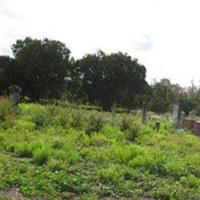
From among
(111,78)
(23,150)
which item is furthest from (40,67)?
(23,150)

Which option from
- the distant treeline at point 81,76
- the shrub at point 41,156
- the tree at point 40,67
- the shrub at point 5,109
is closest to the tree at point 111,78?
the distant treeline at point 81,76

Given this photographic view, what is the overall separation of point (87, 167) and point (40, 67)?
4064 cm

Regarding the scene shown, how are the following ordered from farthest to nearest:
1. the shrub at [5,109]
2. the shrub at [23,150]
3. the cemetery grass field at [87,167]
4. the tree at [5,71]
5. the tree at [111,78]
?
1. the tree at [111,78]
2. the tree at [5,71]
3. the shrub at [5,109]
4. the shrub at [23,150]
5. the cemetery grass field at [87,167]

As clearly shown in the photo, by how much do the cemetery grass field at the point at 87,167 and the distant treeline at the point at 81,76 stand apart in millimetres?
33928

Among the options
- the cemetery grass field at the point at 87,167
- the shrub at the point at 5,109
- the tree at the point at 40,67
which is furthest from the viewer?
the tree at the point at 40,67

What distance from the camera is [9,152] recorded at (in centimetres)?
1027

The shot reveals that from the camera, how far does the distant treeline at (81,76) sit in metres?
A: 48.6

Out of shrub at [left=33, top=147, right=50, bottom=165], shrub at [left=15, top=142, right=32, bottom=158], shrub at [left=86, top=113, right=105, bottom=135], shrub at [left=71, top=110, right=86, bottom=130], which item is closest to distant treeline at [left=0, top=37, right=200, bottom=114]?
shrub at [left=71, top=110, right=86, bottom=130]

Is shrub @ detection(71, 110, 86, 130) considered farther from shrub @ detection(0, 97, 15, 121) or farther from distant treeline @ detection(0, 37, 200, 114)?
distant treeline @ detection(0, 37, 200, 114)

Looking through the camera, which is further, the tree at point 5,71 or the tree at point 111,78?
the tree at point 111,78

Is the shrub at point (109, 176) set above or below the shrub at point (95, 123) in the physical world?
below

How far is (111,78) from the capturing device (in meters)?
53.3

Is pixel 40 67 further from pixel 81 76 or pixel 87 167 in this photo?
pixel 87 167

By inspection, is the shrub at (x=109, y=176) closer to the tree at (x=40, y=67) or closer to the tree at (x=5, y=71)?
the tree at (x=5, y=71)
